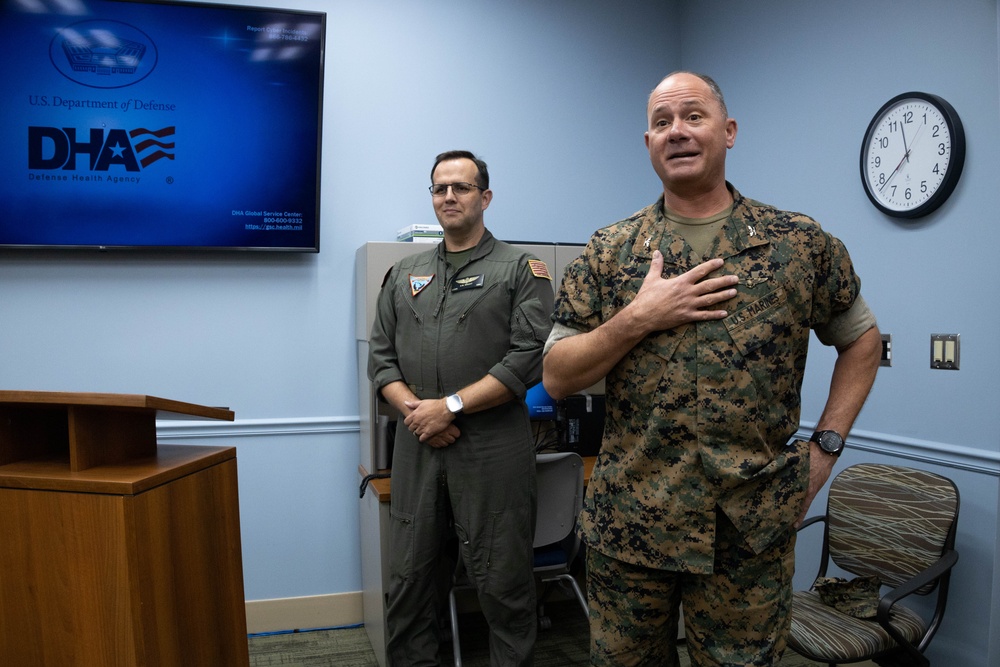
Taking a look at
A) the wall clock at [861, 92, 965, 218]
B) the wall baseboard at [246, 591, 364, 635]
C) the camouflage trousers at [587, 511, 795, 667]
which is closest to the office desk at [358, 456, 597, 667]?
the wall baseboard at [246, 591, 364, 635]

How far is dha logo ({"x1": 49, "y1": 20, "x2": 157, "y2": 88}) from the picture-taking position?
2.92m

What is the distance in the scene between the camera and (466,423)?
2.39m

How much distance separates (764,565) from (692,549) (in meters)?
0.15

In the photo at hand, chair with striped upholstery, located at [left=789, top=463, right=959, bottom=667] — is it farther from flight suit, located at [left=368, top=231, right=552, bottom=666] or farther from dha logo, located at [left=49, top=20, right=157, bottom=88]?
dha logo, located at [left=49, top=20, right=157, bottom=88]

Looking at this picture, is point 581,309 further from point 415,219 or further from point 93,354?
point 93,354

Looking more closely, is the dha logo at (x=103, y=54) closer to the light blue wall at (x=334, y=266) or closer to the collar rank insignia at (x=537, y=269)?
the light blue wall at (x=334, y=266)

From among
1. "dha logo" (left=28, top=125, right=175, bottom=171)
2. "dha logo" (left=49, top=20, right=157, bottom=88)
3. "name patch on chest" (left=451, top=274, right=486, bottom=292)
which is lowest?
"name patch on chest" (left=451, top=274, right=486, bottom=292)

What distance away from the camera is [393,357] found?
260 centimetres

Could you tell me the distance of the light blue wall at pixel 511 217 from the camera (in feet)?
8.07

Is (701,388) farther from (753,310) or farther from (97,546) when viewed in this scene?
(97,546)

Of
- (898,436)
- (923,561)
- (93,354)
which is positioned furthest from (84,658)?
(898,436)

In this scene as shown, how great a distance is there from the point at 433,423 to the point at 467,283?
0.47m

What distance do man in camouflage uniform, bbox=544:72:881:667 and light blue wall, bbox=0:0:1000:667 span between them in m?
1.17

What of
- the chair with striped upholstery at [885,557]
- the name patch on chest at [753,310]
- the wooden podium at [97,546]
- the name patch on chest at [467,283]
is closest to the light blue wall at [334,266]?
the name patch on chest at [467,283]
